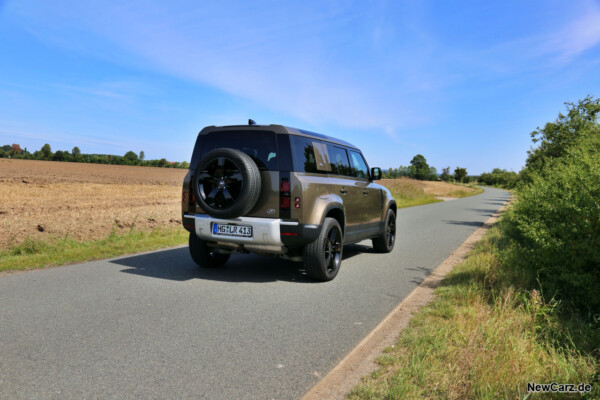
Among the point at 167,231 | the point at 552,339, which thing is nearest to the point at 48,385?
the point at 552,339

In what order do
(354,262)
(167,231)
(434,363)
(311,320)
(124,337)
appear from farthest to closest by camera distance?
(167,231)
(354,262)
(311,320)
(124,337)
(434,363)

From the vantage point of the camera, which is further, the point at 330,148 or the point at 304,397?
the point at 330,148

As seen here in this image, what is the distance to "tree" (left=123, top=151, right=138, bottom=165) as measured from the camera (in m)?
71.4

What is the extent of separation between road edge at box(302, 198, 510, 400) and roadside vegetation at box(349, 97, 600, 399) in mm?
106

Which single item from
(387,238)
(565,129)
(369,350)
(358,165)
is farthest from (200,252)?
(565,129)

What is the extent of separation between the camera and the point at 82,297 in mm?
4441

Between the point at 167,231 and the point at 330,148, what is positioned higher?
the point at 330,148

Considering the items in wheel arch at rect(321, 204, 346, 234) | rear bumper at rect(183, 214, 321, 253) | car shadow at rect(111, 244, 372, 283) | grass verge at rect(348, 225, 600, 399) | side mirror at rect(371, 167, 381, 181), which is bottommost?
car shadow at rect(111, 244, 372, 283)

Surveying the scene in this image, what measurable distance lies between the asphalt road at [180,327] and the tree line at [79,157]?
6318cm

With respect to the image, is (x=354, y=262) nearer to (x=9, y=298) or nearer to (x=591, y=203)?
(x=591, y=203)

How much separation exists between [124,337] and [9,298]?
2087 millimetres

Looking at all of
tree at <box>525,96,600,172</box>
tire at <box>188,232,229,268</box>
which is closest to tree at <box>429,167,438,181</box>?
tree at <box>525,96,600,172</box>

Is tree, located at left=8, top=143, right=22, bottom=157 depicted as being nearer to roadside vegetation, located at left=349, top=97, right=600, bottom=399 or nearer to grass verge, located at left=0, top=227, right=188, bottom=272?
grass verge, located at left=0, top=227, right=188, bottom=272

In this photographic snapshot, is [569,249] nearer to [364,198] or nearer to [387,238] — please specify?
[364,198]
